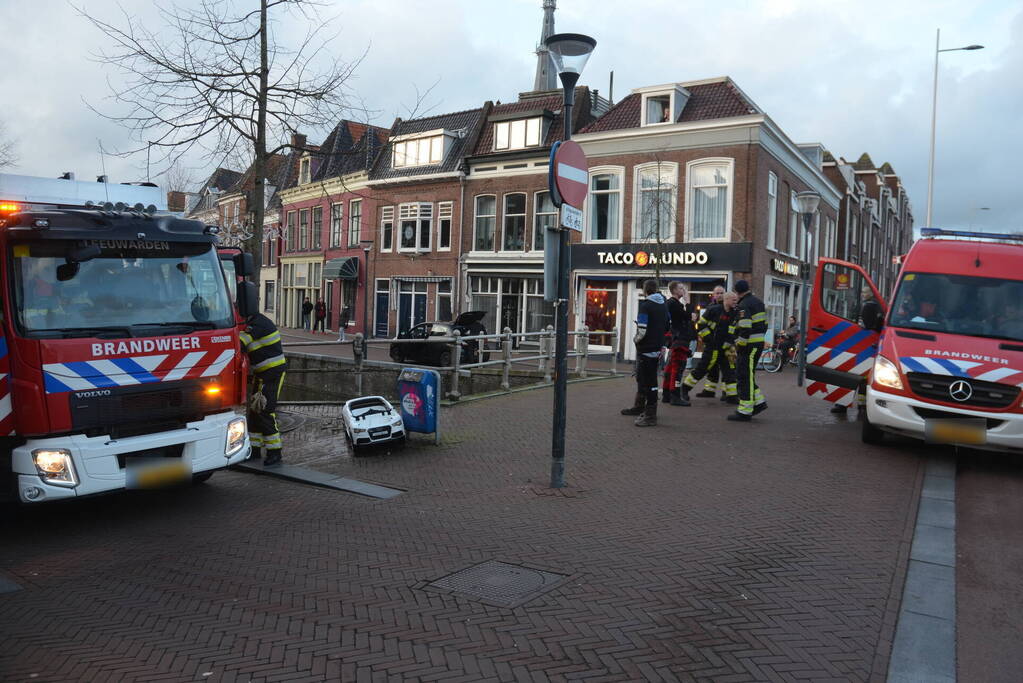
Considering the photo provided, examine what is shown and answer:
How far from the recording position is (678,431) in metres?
9.69

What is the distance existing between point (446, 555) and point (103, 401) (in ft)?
9.24

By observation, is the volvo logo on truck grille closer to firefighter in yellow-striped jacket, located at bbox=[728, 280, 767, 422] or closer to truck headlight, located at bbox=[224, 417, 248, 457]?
firefighter in yellow-striped jacket, located at bbox=[728, 280, 767, 422]

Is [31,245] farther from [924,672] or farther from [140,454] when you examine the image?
[924,672]

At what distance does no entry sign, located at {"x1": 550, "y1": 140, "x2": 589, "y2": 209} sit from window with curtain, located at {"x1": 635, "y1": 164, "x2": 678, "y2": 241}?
1613 cm

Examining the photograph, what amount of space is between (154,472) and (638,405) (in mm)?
6340

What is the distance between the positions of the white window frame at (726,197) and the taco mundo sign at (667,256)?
0.31 meters

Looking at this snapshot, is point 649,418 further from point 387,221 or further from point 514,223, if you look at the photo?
point 387,221

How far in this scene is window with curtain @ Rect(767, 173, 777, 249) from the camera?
23.4 meters

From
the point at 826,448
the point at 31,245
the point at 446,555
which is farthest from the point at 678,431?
the point at 31,245

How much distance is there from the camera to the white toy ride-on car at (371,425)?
8.35 m

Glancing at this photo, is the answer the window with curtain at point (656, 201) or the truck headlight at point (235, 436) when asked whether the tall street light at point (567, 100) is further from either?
the window with curtain at point (656, 201)

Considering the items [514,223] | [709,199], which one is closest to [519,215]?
[514,223]

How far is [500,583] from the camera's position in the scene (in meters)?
4.73

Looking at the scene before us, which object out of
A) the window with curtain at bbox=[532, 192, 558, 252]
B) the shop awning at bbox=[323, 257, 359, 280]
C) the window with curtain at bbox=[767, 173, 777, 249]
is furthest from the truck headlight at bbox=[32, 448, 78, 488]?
the shop awning at bbox=[323, 257, 359, 280]
